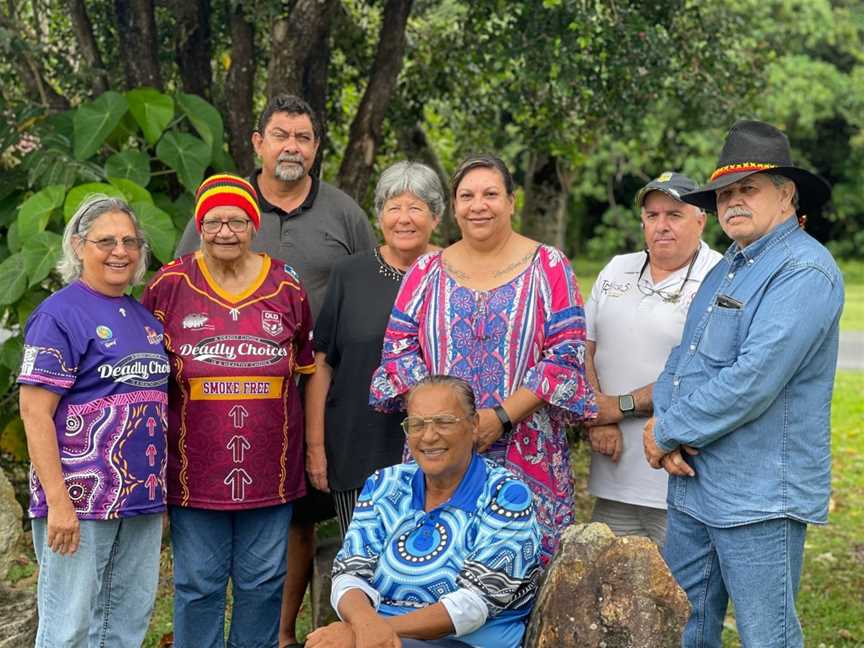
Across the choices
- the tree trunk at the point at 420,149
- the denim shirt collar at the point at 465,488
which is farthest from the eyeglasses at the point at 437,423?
the tree trunk at the point at 420,149

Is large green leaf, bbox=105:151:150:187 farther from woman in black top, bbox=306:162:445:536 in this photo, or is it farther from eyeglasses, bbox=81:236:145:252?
eyeglasses, bbox=81:236:145:252

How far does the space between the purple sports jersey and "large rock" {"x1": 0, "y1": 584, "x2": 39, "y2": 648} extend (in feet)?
3.10

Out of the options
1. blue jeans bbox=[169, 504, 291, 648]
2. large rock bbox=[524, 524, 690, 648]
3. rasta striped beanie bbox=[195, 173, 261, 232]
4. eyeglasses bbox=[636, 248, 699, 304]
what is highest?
rasta striped beanie bbox=[195, 173, 261, 232]

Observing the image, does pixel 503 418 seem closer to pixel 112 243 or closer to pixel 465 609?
pixel 465 609

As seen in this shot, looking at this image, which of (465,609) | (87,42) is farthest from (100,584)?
(87,42)

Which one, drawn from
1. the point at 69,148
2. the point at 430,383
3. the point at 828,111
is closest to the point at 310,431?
the point at 430,383

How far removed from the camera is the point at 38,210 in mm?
6121

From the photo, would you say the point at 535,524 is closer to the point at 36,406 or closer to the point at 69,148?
the point at 36,406

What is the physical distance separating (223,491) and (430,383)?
982 mm

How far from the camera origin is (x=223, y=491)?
169 inches

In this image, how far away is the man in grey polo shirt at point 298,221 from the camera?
4.93 metres

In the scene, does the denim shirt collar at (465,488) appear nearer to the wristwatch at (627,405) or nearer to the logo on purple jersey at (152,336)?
the wristwatch at (627,405)

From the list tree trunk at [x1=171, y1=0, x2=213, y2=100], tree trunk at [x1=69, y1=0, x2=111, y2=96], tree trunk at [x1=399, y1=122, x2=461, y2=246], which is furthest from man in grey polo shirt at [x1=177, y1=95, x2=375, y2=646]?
tree trunk at [x1=399, y1=122, x2=461, y2=246]

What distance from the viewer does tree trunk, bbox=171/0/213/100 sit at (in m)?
7.69
